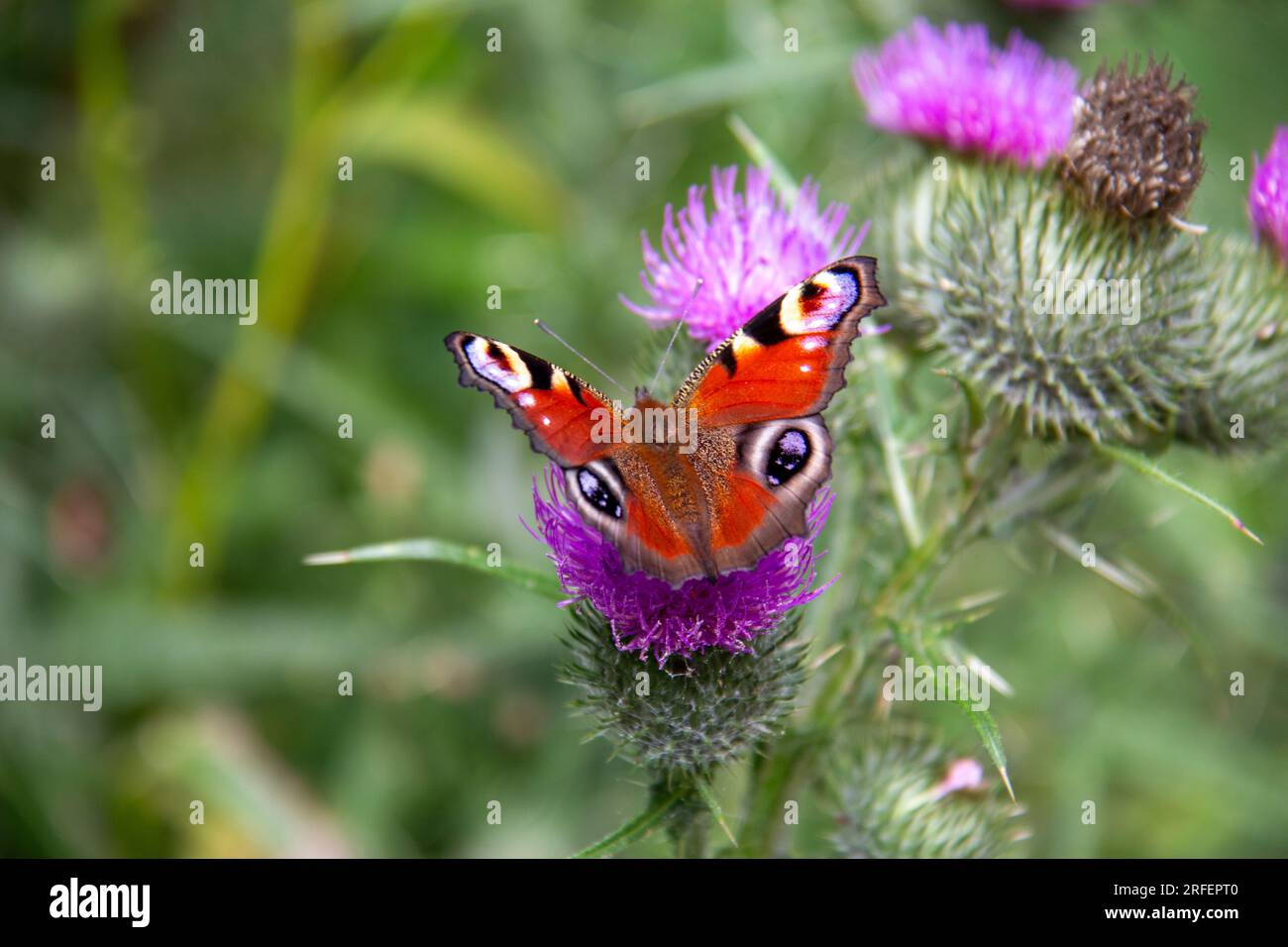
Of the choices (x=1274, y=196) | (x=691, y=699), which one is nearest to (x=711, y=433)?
(x=691, y=699)

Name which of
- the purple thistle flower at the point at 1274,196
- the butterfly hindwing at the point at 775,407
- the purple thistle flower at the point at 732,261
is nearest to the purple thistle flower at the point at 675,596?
the butterfly hindwing at the point at 775,407

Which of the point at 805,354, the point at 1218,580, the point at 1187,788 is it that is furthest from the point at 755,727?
the point at 1187,788

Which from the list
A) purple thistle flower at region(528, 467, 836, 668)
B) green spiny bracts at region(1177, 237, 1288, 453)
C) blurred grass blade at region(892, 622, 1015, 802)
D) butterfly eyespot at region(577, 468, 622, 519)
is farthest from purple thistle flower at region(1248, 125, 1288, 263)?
butterfly eyespot at region(577, 468, 622, 519)

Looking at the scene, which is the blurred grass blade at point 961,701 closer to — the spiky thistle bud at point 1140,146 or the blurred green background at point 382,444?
the spiky thistle bud at point 1140,146

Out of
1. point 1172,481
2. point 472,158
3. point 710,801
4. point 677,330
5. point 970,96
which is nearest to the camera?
point 710,801

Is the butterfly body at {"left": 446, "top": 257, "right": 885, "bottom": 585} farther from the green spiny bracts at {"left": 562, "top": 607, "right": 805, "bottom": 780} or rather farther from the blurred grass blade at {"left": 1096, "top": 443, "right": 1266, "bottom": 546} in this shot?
the blurred grass blade at {"left": 1096, "top": 443, "right": 1266, "bottom": 546}

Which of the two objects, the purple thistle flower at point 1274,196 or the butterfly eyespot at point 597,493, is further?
the purple thistle flower at point 1274,196

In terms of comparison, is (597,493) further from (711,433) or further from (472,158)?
(472,158)
